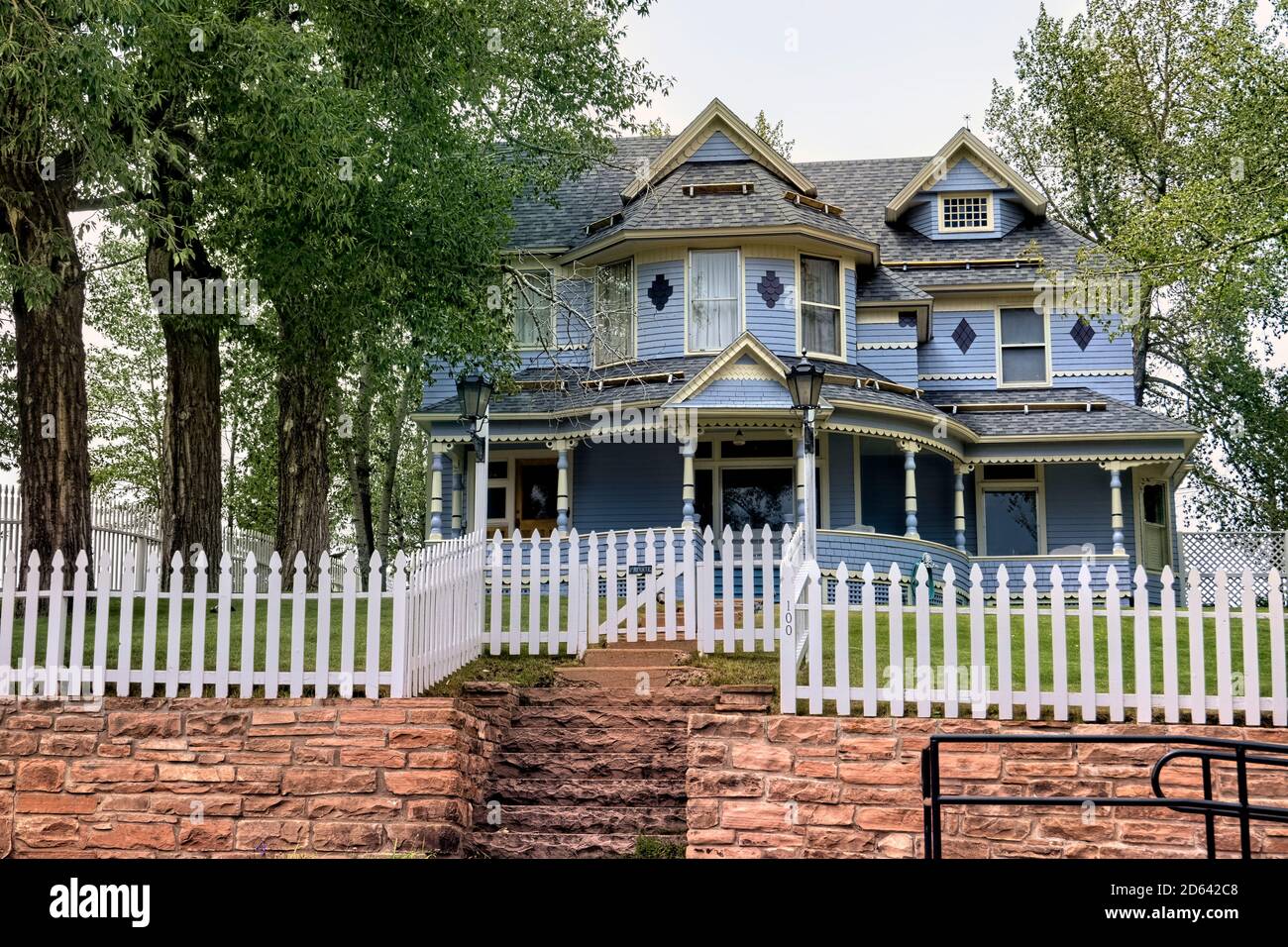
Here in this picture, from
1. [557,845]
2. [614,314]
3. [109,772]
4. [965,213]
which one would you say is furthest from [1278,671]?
[965,213]

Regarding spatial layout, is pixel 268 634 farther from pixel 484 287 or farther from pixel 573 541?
pixel 484 287

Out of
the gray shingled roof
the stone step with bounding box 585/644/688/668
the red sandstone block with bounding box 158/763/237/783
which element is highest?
the gray shingled roof

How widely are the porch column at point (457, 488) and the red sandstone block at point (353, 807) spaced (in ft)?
42.4

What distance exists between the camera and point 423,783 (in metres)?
10.5

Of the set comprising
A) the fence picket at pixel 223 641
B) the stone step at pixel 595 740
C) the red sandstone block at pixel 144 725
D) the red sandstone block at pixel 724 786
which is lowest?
the red sandstone block at pixel 724 786

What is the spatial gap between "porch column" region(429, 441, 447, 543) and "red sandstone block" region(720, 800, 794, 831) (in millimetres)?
12138

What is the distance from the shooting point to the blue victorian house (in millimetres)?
21734

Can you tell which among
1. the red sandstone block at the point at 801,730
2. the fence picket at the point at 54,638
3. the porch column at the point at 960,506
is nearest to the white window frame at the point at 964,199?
the porch column at the point at 960,506

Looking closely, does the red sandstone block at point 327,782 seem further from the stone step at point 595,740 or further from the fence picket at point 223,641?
the stone step at point 595,740

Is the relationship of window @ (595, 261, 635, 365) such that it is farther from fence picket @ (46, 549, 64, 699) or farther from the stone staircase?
fence picket @ (46, 549, 64, 699)

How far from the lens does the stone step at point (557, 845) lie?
10.4 m

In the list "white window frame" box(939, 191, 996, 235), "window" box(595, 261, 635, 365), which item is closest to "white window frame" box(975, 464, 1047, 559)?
"white window frame" box(939, 191, 996, 235)

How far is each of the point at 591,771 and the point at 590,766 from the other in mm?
48
